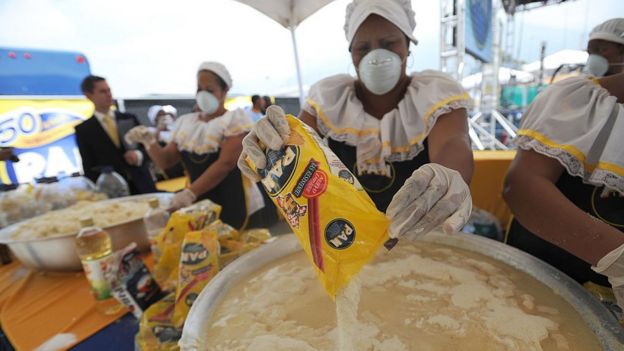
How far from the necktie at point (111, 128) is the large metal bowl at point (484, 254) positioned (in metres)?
2.40

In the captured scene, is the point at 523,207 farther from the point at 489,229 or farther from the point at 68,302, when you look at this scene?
the point at 68,302

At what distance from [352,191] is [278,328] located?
1.30 ft

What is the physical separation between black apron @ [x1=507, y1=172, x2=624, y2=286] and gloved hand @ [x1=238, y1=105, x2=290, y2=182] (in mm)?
913

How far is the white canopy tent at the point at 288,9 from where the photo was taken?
2.46 metres

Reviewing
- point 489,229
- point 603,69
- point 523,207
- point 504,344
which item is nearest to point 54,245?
point 504,344

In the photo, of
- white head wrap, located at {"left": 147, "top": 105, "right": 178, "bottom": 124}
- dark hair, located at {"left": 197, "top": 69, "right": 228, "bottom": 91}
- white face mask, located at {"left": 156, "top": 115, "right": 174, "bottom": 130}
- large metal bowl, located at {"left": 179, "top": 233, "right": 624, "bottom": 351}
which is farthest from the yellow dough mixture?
white head wrap, located at {"left": 147, "top": 105, "right": 178, "bottom": 124}

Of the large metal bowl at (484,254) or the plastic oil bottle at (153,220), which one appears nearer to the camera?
the large metal bowl at (484,254)

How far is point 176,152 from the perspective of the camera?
2.15 m

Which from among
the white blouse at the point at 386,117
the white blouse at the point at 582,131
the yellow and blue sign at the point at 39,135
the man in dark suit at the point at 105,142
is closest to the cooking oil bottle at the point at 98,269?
the white blouse at the point at 386,117

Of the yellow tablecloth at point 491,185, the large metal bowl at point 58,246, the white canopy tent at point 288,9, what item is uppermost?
the white canopy tent at point 288,9

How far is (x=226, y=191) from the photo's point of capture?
2111 mm

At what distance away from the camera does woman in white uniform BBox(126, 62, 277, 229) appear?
189cm

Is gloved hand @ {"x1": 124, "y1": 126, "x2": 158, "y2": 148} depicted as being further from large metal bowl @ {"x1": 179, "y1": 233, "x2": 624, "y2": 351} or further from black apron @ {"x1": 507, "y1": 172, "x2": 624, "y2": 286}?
black apron @ {"x1": 507, "y1": 172, "x2": 624, "y2": 286}

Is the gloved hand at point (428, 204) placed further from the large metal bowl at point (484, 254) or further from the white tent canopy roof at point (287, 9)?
the white tent canopy roof at point (287, 9)
